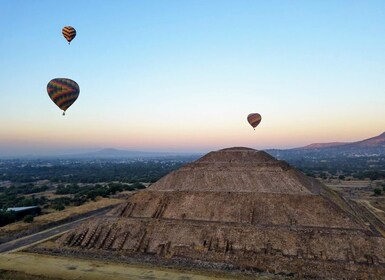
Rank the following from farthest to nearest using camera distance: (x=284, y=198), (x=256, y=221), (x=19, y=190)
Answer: (x=19, y=190) < (x=284, y=198) < (x=256, y=221)

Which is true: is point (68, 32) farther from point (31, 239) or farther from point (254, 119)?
point (254, 119)

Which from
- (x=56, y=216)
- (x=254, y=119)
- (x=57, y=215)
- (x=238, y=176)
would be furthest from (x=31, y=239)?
(x=254, y=119)

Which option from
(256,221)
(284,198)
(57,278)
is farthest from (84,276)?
(284,198)

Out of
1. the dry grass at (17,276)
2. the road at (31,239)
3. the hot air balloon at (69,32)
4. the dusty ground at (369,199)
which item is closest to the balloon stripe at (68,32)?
the hot air balloon at (69,32)

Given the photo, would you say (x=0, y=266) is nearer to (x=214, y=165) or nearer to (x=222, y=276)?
(x=222, y=276)

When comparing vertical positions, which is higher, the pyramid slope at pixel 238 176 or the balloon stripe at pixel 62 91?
the balloon stripe at pixel 62 91

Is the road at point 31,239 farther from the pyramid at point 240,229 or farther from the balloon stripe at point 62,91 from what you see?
the balloon stripe at point 62,91

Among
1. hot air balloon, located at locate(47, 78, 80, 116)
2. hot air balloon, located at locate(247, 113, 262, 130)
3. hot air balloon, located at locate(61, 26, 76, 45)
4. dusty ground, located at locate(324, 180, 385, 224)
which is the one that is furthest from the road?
dusty ground, located at locate(324, 180, 385, 224)

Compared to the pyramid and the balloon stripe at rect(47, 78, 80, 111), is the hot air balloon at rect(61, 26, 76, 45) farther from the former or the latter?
the pyramid
